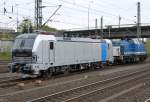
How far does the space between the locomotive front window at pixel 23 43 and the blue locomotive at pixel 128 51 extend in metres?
17.7

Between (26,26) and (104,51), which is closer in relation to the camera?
(104,51)

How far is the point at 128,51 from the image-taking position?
137 ft

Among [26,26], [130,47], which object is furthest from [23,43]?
[26,26]

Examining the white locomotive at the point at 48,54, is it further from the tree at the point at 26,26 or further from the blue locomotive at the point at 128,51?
the tree at the point at 26,26

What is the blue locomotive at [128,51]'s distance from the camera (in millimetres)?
39237

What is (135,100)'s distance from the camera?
13.8 metres

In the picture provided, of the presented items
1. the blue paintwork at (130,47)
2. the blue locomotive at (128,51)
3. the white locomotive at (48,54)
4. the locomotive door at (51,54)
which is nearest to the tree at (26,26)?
the blue locomotive at (128,51)

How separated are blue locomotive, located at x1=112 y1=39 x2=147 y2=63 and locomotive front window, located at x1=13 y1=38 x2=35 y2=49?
17670mm

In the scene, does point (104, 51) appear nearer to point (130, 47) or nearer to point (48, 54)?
point (130, 47)

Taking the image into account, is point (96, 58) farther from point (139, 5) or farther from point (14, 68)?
point (139, 5)

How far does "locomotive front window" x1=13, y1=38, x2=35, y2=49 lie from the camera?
A: 21.6 metres

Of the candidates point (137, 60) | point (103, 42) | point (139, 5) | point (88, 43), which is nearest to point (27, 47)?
point (88, 43)

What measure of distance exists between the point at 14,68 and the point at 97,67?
40.8ft

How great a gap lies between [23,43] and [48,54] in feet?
5.97
